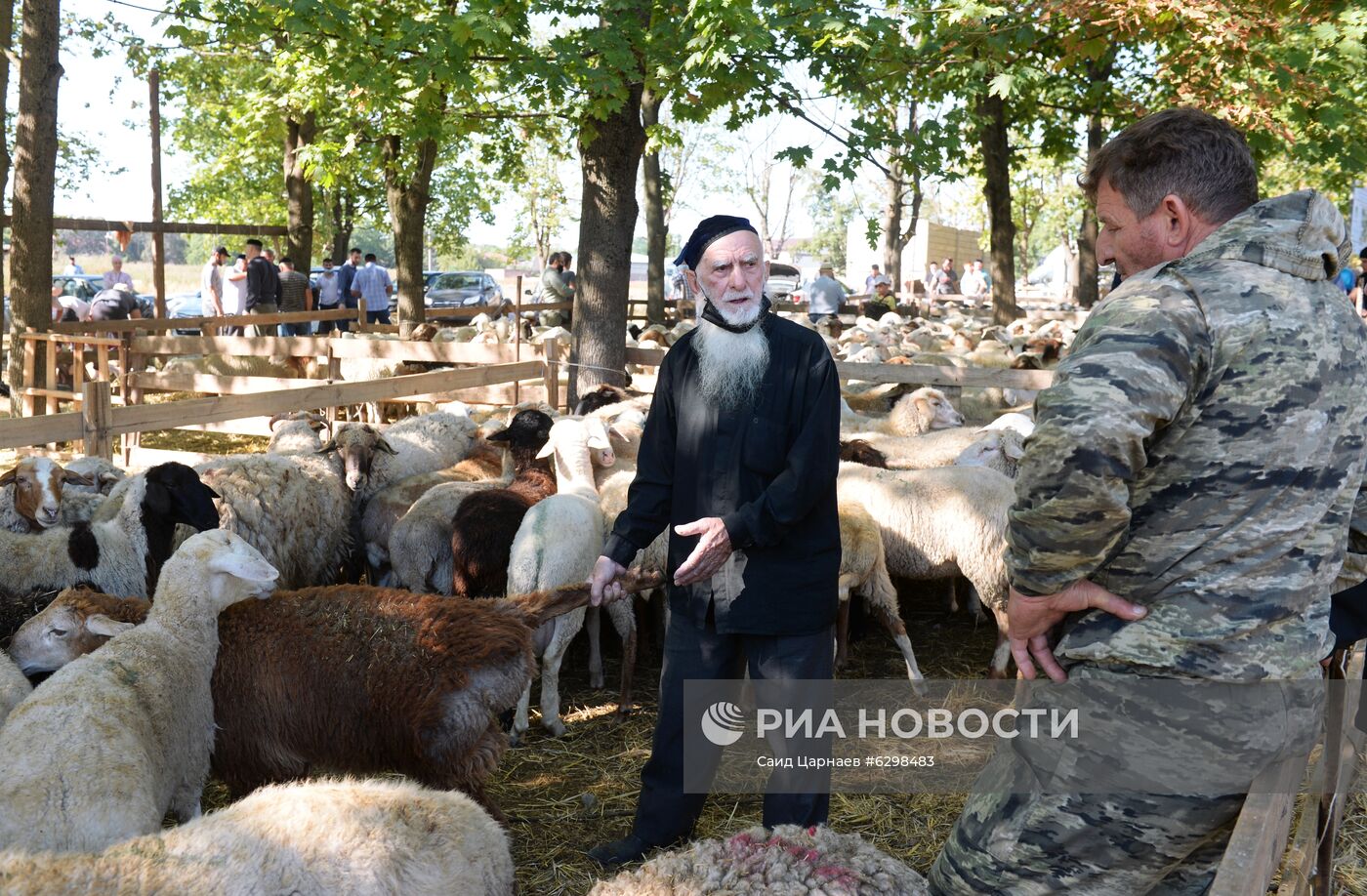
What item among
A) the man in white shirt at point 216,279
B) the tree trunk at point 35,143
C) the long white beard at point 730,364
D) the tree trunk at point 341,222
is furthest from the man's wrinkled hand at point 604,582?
the tree trunk at point 341,222

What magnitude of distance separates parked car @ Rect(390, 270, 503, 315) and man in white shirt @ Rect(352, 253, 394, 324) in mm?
14478

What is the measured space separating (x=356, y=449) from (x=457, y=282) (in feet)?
100

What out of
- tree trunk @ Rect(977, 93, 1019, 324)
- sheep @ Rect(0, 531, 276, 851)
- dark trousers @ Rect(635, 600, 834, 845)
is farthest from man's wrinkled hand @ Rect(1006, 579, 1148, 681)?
tree trunk @ Rect(977, 93, 1019, 324)

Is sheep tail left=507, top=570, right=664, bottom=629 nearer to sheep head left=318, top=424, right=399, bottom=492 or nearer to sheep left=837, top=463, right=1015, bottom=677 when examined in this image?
sheep left=837, top=463, right=1015, bottom=677

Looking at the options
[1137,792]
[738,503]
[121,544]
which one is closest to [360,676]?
[738,503]

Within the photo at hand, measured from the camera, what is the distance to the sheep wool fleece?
6.52 feet

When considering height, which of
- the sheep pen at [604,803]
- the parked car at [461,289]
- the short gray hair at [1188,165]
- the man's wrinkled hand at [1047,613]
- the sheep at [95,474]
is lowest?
the sheep pen at [604,803]

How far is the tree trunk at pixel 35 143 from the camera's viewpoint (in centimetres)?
1123

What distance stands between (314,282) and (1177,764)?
79.6ft

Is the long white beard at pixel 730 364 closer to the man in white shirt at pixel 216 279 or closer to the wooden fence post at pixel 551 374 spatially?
the wooden fence post at pixel 551 374

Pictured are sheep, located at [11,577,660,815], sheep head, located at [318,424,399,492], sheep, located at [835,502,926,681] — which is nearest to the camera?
sheep, located at [11,577,660,815]

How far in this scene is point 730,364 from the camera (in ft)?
12.0

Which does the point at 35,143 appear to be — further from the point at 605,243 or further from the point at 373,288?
the point at 373,288

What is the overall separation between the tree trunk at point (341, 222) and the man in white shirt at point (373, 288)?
12.1 meters
